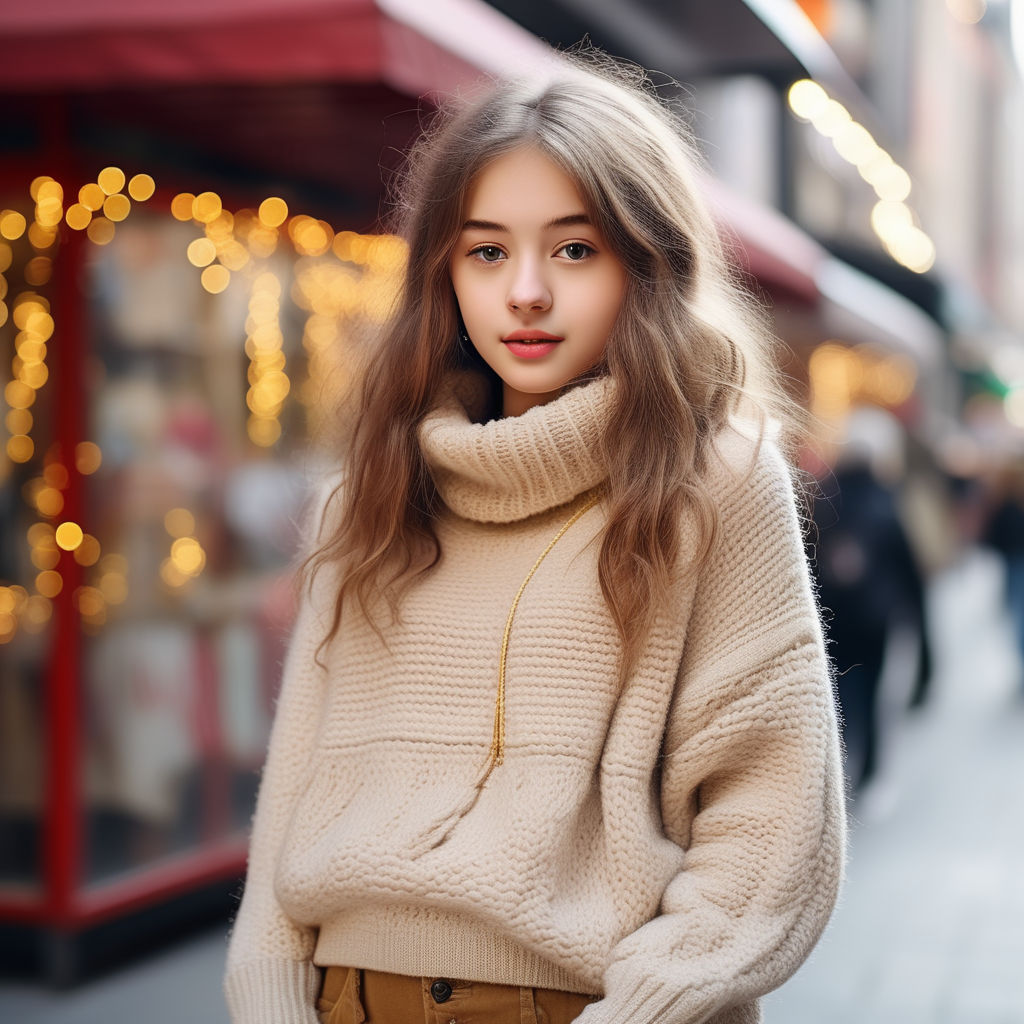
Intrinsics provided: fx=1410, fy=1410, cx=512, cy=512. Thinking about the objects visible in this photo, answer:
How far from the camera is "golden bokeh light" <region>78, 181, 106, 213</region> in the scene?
4836 mm

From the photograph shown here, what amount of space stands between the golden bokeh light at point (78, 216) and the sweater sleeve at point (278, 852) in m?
3.00

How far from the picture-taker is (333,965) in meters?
1.92

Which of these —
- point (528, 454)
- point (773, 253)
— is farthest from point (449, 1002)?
point (773, 253)

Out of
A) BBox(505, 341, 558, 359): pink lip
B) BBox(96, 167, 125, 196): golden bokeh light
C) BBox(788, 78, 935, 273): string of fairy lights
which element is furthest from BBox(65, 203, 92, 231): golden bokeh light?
BBox(788, 78, 935, 273): string of fairy lights

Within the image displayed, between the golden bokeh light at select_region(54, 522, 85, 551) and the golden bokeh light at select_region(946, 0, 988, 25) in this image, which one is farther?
the golden bokeh light at select_region(946, 0, 988, 25)

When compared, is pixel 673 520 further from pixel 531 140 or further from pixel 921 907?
pixel 921 907

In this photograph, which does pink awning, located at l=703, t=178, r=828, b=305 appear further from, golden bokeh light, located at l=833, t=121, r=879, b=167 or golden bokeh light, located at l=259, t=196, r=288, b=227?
golden bokeh light, located at l=833, t=121, r=879, b=167

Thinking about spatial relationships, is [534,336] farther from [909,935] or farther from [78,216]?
[909,935]

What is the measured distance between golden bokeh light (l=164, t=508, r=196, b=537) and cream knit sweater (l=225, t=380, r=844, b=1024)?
3.56 m

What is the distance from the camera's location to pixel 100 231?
16.3 ft

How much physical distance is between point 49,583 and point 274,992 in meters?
3.23

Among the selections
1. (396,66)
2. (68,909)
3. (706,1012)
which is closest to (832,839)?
(706,1012)

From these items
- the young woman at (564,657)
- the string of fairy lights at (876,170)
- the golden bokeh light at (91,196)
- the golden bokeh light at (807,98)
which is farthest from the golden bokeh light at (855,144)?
the young woman at (564,657)

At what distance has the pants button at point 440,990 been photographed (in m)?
1.80
